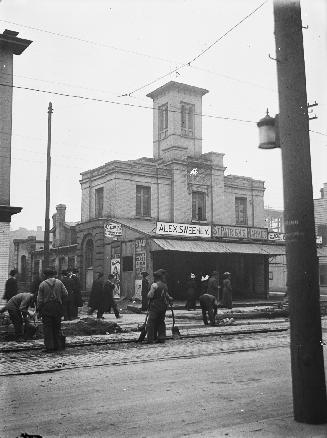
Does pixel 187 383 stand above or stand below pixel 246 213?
below

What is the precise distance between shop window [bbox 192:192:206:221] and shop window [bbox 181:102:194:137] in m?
4.06

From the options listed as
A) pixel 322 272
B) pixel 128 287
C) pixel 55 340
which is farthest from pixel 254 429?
pixel 322 272

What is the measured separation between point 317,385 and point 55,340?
6.49m

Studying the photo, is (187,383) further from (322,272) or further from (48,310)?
(322,272)

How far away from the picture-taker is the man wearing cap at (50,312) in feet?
32.5

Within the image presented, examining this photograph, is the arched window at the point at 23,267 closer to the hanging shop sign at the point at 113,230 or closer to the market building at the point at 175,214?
the market building at the point at 175,214

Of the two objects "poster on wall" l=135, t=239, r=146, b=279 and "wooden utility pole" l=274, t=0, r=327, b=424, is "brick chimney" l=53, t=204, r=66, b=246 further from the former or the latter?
"wooden utility pole" l=274, t=0, r=327, b=424

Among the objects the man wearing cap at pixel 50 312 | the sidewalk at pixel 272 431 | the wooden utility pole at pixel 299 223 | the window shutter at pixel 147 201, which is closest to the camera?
the sidewalk at pixel 272 431

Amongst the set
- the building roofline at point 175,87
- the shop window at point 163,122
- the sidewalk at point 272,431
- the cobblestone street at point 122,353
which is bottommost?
the cobblestone street at point 122,353

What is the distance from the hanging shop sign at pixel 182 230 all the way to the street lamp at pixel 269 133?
2121cm

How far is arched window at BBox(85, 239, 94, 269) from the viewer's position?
1241 inches

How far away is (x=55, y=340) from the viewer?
10039 millimetres

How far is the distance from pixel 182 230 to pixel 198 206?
5.10 m

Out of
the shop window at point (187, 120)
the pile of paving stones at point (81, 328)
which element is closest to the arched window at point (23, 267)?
the shop window at point (187, 120)
